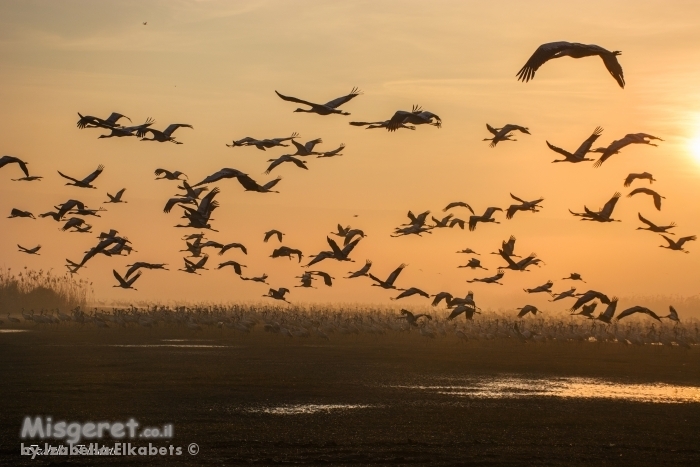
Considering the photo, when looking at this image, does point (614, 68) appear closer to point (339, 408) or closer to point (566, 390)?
point (339, 408)

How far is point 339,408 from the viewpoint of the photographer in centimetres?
3072

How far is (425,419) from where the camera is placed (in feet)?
95.2

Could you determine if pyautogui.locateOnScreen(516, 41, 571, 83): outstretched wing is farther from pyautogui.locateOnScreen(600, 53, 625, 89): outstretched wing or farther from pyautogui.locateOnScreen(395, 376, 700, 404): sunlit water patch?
pyautogui.locateOnScreen(395, 376, 700, 404): sunlit water patch

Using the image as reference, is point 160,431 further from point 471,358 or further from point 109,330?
point 109,330

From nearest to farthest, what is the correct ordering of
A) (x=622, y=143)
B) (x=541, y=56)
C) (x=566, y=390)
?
(x=541, y=56) < (x=622, y=143) < (x=566, y=390)

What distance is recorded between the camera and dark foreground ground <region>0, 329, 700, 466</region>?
79.7 feet

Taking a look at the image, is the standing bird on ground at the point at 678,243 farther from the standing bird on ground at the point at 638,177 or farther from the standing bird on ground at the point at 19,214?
the standing bird on ground at the point at 19,214

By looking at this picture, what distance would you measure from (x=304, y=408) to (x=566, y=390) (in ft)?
37.5

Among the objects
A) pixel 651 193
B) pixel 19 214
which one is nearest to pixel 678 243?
pixel 651 193

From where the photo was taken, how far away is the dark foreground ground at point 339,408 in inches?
957

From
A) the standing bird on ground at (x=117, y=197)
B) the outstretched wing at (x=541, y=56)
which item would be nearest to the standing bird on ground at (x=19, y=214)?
the standing bird on ground at (x=117, y=197)

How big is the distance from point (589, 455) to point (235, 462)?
840 cm

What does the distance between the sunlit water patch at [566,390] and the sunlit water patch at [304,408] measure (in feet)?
16.5

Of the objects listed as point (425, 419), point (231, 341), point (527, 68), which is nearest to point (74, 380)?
point (425, 419)
